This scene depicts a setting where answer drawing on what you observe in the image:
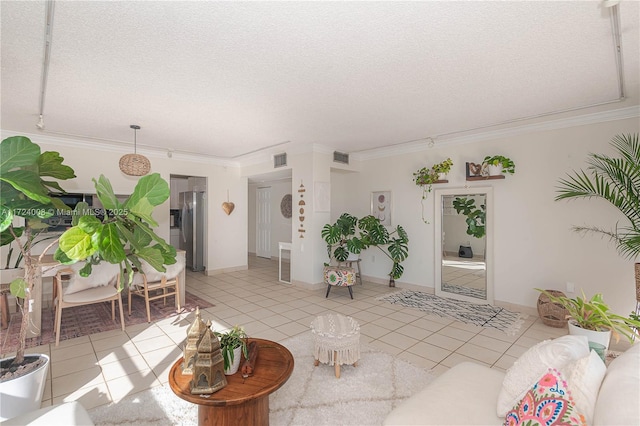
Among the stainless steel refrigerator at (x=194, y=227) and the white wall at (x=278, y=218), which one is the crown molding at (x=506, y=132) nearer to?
the white wall at (x=278, y=218)

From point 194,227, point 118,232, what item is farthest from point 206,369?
point 194,227

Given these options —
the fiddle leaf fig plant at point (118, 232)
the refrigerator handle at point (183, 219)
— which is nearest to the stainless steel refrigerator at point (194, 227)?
the refrigerator handle at point (183, 219)

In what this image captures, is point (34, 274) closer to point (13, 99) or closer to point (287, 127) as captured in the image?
point (13, 99)

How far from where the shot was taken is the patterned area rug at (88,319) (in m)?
3.27

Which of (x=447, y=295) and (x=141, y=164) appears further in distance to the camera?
(x=447, y=295)

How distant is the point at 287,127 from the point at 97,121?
2465 millimetres

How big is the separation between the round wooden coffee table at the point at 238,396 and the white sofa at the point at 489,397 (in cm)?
68

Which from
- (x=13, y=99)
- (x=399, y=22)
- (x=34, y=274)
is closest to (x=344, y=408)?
(x=34, y=274)

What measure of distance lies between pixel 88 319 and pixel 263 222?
5.65 metres

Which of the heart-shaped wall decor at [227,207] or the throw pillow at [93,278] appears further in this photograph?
the heart-shaped wall decor at [227,207]

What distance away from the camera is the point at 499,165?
168 inches

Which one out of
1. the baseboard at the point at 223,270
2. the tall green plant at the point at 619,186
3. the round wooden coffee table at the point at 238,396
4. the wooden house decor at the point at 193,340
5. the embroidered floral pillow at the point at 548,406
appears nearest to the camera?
the embroidered floral pillow at the point at 548,406

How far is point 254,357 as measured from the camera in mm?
1937

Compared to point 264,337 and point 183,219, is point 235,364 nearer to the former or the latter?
point 264,337
